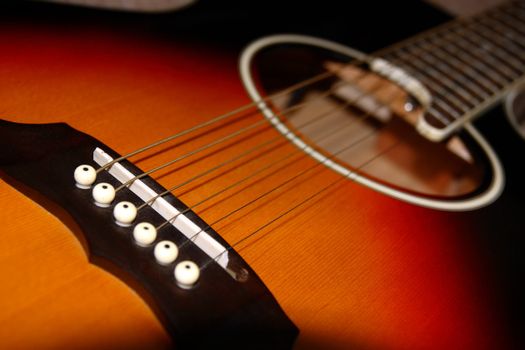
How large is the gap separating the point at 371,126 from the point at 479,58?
0.21 metres

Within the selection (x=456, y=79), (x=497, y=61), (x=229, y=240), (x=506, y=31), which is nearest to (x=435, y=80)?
(x=456, y=79)

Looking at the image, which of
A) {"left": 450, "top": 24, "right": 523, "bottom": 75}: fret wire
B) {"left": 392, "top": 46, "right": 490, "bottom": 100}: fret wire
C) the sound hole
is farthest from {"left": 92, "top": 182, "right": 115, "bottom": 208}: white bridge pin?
{"left": 450, "top": 24, "right": 523, "bottom": 75}: fret wire

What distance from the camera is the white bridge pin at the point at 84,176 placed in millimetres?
382

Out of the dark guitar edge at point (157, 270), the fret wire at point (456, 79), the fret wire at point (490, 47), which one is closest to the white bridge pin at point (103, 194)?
the dark guitar edge at point (157, 270)

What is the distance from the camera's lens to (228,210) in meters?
0.44

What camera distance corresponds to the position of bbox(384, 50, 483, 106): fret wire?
702 mm

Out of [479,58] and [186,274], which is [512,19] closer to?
[479,58]

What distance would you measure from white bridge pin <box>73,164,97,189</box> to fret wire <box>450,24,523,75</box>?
2.28 feet

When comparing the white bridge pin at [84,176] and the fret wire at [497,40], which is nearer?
the white bridge pin at [84,176]

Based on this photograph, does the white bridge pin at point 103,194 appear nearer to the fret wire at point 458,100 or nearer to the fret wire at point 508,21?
the fret wire at point 458,100

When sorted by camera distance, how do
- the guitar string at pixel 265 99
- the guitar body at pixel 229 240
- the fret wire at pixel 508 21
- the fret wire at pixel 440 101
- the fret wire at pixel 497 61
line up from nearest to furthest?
1. the guitar body at pixel 229 240
2. the guitar string at pixel 265 99
3. the fret wire at pixel 440 101
4. the fret wire at pixel 497 61
5. the fret wire at pixel 508 21

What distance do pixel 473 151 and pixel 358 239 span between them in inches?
11.9

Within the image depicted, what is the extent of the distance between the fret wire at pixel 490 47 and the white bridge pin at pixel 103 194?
0.69m

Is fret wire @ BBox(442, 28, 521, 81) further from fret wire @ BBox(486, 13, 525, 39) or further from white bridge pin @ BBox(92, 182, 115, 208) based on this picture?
white bridge pin @ BBox(92, 182, 115, 208)
